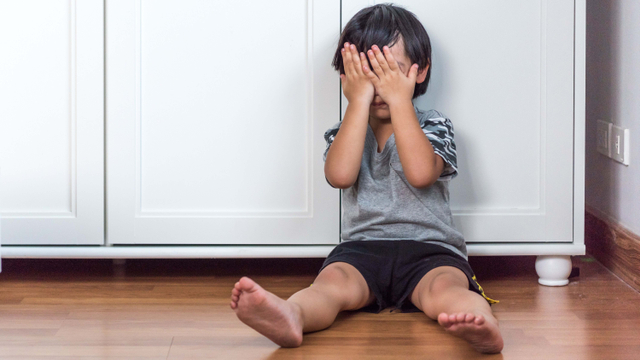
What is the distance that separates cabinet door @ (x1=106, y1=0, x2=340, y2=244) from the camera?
1232 mm

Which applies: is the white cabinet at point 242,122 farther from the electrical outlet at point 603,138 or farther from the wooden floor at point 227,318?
the electrical outlet at point 603,138

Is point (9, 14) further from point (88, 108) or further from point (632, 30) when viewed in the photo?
point (632, 30)

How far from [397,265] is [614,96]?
0.62 meters

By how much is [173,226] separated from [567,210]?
74 cm

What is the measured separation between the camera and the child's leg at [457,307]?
807 millimetres

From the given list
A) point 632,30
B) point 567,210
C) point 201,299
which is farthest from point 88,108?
point 632,30

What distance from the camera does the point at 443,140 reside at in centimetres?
115

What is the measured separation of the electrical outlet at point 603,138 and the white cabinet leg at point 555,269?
0.28m

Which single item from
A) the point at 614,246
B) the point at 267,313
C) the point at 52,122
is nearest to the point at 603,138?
the point at 614,246

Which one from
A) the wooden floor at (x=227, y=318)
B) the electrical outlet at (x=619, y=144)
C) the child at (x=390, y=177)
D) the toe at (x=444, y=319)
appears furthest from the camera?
the electrical outlet at (x=619, y=144)

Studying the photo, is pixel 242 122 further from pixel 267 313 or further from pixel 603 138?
pixel 603 138

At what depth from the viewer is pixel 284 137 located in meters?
1.26

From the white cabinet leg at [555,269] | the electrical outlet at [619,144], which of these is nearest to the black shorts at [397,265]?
the white cabinet leg at [555,269]

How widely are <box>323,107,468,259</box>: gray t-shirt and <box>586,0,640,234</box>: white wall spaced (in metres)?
0.37
